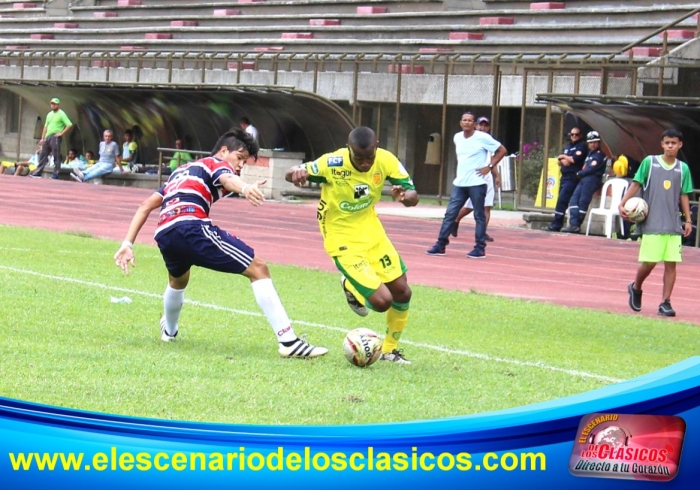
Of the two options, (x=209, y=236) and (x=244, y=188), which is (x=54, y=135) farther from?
(x=244, y=188)

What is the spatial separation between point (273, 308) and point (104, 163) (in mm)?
25679

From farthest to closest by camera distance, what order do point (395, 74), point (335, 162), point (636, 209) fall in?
point (395, 74) → point (636, 209) → point (335, 162)

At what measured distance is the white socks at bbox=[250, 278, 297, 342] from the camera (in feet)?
27.1

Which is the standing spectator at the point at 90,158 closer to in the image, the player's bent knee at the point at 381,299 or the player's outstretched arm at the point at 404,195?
the player's outstretched arm at the point at 404,195

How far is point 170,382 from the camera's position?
7.20 metres

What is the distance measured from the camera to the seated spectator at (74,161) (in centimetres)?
3383

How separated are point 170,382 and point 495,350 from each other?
317 centimetres

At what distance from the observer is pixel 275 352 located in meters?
8.66

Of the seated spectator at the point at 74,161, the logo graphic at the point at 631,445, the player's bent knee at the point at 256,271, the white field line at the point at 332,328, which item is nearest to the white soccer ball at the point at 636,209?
the white field line at the point at 332,328

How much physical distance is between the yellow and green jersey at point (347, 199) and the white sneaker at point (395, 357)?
2.49 feet

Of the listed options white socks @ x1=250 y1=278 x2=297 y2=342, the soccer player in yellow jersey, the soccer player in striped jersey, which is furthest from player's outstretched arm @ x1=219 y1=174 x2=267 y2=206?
white socks @ x1=250 y1=278 x2=297 y2=342

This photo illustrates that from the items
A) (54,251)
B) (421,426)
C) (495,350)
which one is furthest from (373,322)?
(421,426)

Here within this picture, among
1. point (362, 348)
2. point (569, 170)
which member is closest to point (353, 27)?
point (569, 170)

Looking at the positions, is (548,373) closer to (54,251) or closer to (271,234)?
(54,251)
